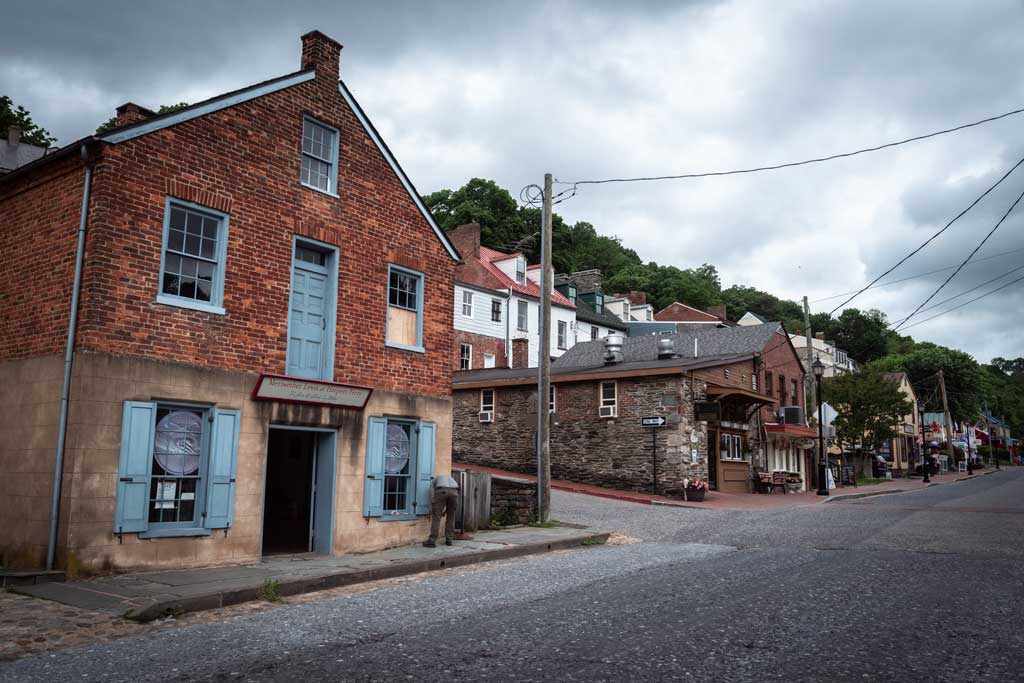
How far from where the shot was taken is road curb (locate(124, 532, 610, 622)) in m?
8.00

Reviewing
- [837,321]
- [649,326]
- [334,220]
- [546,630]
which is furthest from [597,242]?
[546,630]

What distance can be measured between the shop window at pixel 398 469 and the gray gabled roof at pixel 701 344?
2235cm

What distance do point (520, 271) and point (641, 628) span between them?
39952 millimetres

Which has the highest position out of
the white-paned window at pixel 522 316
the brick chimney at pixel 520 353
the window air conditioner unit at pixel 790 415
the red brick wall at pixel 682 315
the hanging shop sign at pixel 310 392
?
the red brick wall at pixel 682 315

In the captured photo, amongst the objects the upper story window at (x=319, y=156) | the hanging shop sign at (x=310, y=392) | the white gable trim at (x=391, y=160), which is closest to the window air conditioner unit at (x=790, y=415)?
the white gable trim at (x=391, y=160)

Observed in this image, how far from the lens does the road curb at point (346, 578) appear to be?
7996mm

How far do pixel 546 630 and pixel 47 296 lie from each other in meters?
8.43

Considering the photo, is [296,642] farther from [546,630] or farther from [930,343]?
[930,343]

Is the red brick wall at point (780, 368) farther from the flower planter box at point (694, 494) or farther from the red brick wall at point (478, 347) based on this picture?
the red brick wall at point (478, 347)

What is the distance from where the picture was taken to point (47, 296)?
35.2 feet

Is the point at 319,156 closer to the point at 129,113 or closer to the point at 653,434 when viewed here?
the point at 129,113

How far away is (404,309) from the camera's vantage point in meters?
14.7

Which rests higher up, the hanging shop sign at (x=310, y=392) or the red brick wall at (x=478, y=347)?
the red brick wall at (x=478, y=347)

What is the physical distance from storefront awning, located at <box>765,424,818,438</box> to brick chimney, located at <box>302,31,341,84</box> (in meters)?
26.3
